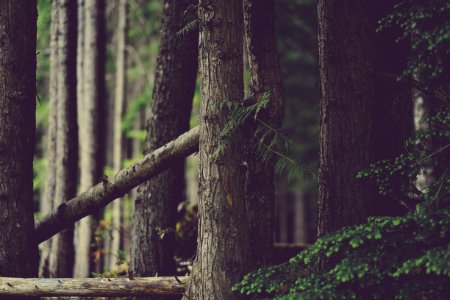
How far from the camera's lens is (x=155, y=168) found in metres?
6.96

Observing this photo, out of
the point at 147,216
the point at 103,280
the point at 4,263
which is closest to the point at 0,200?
the point at 4,263

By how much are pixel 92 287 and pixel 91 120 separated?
6.37 meters

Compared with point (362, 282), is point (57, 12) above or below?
above

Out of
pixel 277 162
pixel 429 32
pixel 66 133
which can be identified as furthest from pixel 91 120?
pixel 429 32

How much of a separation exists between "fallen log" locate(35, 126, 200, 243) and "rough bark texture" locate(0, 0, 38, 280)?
0.42 metres

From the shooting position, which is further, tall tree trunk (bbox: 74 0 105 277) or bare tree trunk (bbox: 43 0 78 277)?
tall tree trunk (bbox: 74 0 105 277)

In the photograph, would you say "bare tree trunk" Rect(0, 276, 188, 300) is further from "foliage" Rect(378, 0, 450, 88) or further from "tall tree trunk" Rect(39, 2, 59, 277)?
"tall tree trunk" Rect(39, 2, 59, 277)

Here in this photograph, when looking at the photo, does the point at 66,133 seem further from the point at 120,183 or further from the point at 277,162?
the point at 277,162

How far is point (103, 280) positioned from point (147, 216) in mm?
2043

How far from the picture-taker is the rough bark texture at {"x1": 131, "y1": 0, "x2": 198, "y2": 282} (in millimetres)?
8539

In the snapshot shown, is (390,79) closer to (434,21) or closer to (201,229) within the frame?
(434,21)

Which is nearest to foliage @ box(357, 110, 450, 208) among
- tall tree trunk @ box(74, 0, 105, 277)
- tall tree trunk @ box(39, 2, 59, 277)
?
tall tree trunk @ box(74, 0, 105, 277)

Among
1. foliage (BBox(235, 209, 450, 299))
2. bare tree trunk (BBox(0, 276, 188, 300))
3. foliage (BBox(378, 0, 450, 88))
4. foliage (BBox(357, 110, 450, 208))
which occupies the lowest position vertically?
bare tree trunk (BBox(0, 276, 188, 300))

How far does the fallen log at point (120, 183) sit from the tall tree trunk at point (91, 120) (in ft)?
A: 13.3
